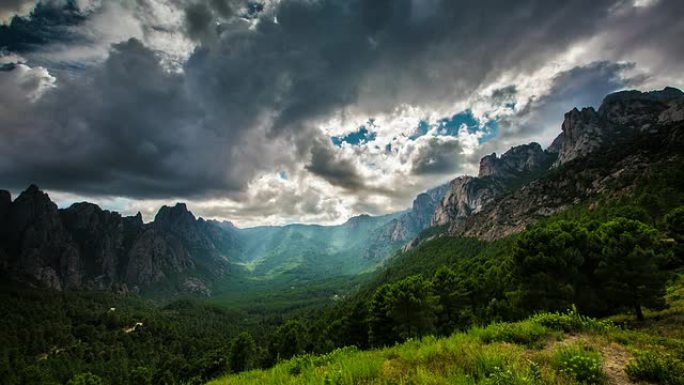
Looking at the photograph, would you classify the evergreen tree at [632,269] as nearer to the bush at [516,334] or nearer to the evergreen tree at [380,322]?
the bush at [516,334]

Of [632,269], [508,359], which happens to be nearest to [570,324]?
[508,359]

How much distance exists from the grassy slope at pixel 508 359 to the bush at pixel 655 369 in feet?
0.07

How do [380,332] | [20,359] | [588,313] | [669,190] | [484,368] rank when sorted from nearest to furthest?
1. [484,368]
2. [588,313]
3. [380,332]
4. [669,190]
5. [20,359]

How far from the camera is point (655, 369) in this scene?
6.65 meters

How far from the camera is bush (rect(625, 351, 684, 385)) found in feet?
21.0

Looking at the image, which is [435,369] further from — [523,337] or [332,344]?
[332,344]

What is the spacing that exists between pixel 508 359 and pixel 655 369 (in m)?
3.01

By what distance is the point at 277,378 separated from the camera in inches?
332

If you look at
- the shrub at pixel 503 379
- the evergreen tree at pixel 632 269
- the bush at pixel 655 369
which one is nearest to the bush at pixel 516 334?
the bush at pixel 655 369

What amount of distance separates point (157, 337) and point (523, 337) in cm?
23122

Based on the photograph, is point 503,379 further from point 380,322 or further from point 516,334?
point 380,322

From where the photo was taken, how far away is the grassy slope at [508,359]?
6.12 meters

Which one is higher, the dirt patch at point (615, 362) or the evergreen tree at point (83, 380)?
the dirt patch at point (615, 362)

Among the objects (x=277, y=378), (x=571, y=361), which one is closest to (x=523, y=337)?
(x=571, y=361)
